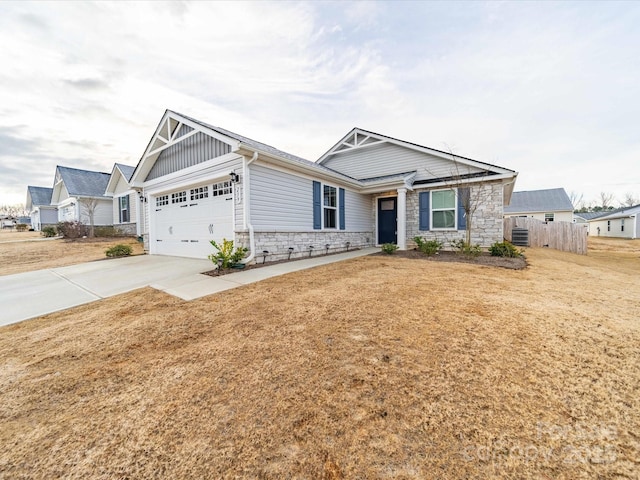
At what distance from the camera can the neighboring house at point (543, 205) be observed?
26234 mm

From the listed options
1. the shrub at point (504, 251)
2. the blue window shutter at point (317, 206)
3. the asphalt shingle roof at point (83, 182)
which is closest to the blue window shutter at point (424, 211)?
the shrub at point (504, 251)

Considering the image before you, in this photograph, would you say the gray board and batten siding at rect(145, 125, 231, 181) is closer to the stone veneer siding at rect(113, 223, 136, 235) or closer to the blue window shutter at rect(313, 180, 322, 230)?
the blue window shutter at rect(313, 180, 322, 230)

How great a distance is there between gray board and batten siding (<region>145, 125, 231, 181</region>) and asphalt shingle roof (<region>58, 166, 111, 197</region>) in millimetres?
13562

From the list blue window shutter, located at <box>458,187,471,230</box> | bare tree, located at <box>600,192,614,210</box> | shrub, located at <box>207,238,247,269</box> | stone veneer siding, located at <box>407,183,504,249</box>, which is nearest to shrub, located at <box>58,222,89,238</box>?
shrub, located at <box>207,238,247,269</box>

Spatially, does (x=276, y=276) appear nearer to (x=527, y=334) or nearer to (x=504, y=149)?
(x=527, y=334)

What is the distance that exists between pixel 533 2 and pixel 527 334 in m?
8.83

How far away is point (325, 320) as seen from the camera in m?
3.18

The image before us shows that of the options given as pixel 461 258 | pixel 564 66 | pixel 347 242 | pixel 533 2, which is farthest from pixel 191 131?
pixel 564 66

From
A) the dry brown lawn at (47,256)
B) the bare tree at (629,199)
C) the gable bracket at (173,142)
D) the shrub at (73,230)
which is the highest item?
the bare tree at (629,199)

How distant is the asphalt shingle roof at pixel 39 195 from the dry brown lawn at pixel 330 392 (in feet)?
111

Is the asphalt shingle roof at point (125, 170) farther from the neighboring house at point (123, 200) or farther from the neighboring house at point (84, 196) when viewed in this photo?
the neighboring house at point (84, 196)

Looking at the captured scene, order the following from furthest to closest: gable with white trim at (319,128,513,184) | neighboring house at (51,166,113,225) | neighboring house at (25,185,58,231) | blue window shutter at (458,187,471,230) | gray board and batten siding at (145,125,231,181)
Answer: neighboring house at (25,185,58,231) → neighboring house at (51,166,113,225) → gable with white trim at (319,128,513,184) → blue window shutter at (458,187,471,230) → gray board and batten siding at (145,125,231,181)

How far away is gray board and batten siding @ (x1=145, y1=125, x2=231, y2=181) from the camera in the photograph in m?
7.65

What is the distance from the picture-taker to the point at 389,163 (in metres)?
11.9
